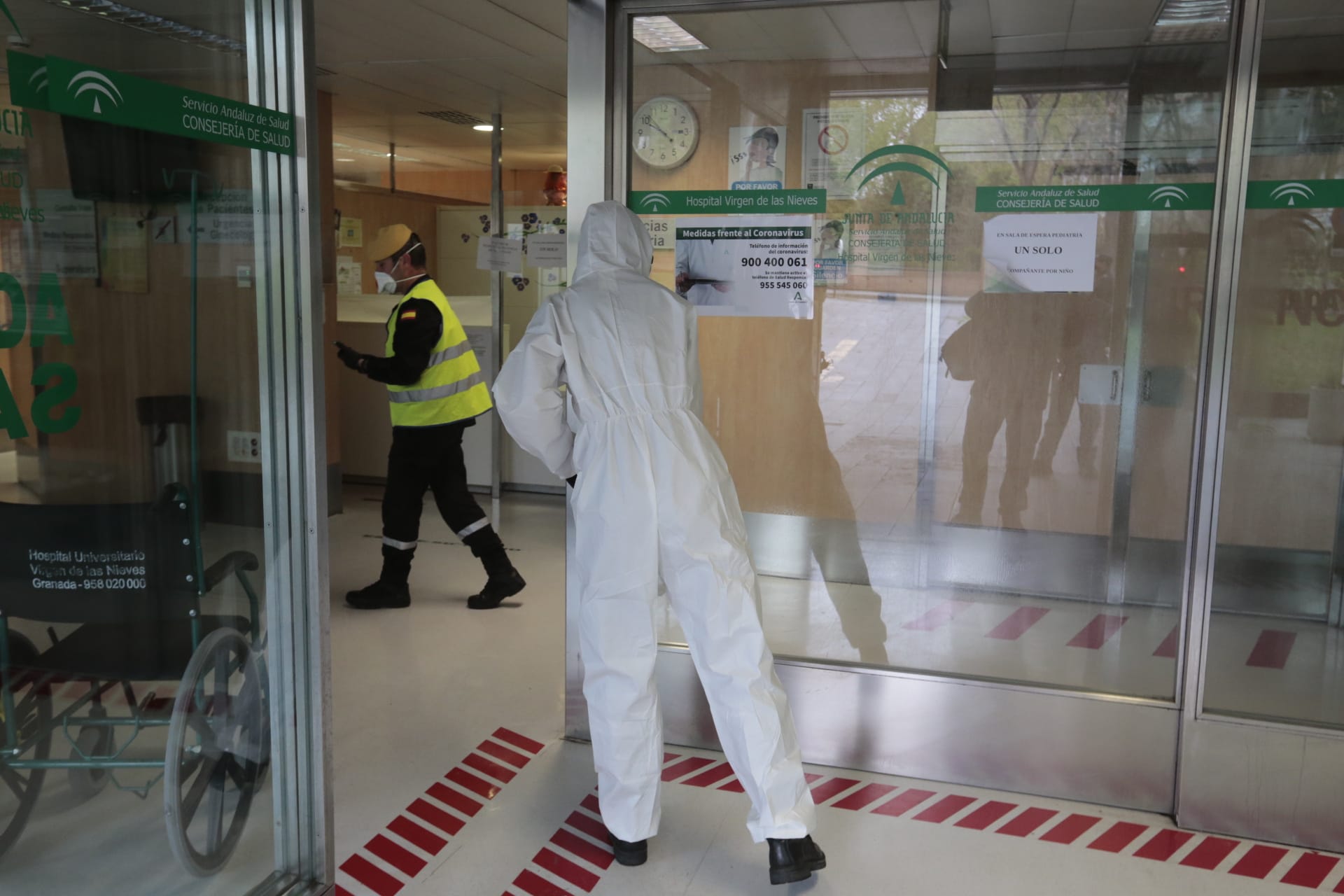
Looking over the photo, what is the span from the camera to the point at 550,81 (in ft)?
19.5

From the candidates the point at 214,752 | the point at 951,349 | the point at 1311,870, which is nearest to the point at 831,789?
the point at 1311,870

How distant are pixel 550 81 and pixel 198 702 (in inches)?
180

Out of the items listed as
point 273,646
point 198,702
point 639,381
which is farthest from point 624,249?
point 198,702

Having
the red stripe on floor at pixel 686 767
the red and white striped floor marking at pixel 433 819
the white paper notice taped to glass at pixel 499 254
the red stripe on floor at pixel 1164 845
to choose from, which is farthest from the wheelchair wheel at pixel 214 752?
the white paper notice taped to glass at pixel 499 254

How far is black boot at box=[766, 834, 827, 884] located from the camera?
8.02 ft

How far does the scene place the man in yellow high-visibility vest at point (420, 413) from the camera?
4.31 metres

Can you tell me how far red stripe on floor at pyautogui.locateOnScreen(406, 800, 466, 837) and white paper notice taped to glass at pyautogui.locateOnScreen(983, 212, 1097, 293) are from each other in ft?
6.67

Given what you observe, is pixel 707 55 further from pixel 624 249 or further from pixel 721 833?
pixel 721 833

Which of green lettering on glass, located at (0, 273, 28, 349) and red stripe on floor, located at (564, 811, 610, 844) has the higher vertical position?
green lettering on glass, located at (0, 273, 28, 349)

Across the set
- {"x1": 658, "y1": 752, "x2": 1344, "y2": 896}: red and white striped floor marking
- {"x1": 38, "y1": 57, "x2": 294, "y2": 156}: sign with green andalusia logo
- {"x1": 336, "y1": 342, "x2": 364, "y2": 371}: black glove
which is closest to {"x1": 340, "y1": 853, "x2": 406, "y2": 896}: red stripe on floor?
{"x1": 658, "y1": 752, "x2": 1344, "y2": 896}: red and white striped floor marking

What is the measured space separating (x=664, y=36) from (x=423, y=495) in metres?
2.16

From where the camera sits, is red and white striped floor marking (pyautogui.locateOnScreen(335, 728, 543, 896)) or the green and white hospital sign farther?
red and white striped floor marking (pyautogui.locateOnScreen(335, 728, 543, 896))

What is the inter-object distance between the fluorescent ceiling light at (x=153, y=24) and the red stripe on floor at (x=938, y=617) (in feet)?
7.39

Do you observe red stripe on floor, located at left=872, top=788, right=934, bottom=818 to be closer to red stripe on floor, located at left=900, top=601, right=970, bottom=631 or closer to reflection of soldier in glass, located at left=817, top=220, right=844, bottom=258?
red stripe on floor, located at left=900, top=601, right=970, bottom=631
